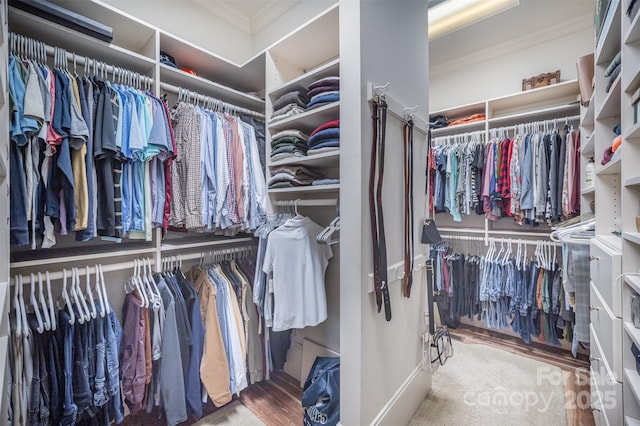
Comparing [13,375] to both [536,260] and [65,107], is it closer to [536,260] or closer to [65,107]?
[65,107]

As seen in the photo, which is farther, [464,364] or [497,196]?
[497,196]

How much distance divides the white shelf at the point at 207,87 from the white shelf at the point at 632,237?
2207 mm

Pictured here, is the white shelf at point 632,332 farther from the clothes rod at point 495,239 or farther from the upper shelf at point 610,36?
the clothes rod at point 495,239

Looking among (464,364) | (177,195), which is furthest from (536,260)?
(177,195)

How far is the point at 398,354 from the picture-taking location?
5.32ft

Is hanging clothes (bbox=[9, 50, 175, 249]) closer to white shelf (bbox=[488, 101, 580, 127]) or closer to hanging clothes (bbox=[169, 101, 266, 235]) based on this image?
hanging clothes (bbox=[169, 101, 266, 235])

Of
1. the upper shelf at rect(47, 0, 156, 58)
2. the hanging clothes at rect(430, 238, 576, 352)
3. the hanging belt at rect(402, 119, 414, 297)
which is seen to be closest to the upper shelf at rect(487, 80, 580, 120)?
the hanging clothes at rect(430, 238, 576, 352)

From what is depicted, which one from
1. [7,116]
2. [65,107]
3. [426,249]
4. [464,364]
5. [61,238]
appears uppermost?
[65,107]

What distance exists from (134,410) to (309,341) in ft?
3.56

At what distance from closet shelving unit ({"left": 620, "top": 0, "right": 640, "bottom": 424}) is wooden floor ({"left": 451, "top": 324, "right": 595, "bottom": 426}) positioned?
3.38ft

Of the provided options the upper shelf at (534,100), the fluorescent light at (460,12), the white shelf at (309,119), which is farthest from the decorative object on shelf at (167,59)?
the upper shelf at (534,100)

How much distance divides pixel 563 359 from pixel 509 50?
292cm

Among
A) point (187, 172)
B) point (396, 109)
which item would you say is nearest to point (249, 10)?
point (187, 172)

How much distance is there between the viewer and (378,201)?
1.35 meters
